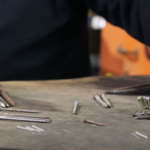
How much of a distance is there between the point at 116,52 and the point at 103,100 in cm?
121

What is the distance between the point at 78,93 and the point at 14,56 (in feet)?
0.83

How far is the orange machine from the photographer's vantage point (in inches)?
60.3

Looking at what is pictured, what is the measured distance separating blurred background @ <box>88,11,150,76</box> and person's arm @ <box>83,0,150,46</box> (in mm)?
664

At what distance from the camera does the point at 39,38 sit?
0.82 m

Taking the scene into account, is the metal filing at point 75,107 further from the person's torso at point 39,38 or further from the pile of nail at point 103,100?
the person's torso at point 39,38

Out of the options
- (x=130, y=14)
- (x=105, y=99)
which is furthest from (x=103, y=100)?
(x=130, y=14)

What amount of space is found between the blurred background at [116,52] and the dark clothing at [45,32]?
62 cm

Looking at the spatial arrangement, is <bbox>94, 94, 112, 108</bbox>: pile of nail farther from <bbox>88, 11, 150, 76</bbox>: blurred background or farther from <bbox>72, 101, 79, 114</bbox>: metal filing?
<bbox>88, 11, 150, 76</bbox>: blurred background

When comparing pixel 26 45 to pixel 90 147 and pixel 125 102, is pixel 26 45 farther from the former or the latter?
pixel 90 147

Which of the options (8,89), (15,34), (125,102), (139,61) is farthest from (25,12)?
(139,61)

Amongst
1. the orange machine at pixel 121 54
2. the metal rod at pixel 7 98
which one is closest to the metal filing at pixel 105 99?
the metal rod at pixel 7 98

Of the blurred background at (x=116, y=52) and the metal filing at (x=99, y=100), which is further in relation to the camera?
the blurred background at (x=116, y=52)

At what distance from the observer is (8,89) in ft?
2.10

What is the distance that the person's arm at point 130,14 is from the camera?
677mm
